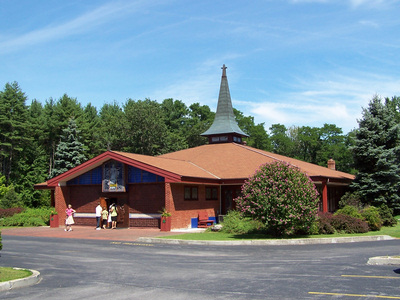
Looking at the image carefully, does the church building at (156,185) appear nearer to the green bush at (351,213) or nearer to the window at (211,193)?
the window at (211,193)

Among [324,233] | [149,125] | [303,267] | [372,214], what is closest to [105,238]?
[324,233]

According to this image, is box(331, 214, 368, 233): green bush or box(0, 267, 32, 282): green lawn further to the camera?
box(331, 214, 368, 233): green bush

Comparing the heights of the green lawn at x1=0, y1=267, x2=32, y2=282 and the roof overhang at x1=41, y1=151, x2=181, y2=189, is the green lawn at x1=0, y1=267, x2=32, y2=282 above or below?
below

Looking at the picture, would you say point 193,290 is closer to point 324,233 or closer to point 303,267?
point 303,267

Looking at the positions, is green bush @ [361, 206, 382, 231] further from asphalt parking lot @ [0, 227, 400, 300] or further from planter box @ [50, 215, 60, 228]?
planter box @ [50, 215, 60, 228]

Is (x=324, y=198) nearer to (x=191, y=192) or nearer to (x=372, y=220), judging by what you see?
(x=372, y=220)

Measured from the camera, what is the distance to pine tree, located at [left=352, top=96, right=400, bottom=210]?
94.6 feet

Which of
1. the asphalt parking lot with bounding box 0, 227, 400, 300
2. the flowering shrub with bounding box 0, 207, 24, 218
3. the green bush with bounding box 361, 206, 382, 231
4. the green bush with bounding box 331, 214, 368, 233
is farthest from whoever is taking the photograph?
the flowering shrub with bounding box 0, 207, 24, 218

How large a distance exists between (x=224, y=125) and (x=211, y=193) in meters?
9.80

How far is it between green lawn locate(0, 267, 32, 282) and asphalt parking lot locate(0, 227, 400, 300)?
18.8 inches

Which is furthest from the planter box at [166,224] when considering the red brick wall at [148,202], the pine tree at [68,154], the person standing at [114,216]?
the pine tree at [68,154]

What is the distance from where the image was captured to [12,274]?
1051 centimetres

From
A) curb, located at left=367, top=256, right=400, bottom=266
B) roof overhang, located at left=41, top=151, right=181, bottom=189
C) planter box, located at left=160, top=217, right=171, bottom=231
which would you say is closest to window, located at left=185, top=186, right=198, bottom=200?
roof overhang, located at left=41, top=151, right=181, bottom=189

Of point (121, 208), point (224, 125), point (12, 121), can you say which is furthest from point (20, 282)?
point (12, 121)
